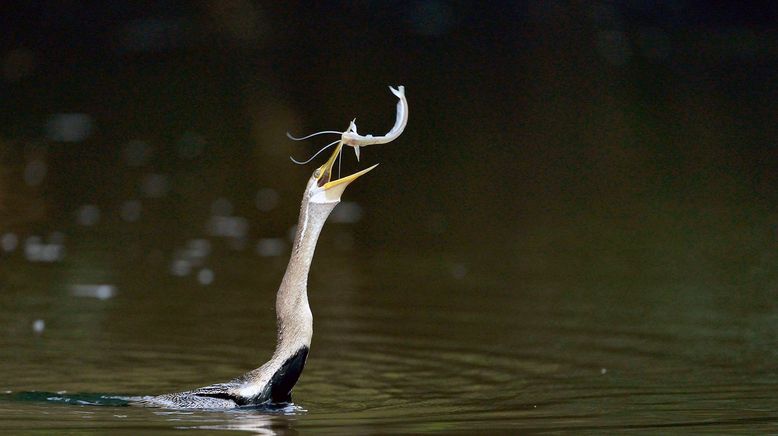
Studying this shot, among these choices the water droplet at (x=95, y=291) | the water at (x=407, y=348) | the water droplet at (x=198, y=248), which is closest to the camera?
the water at (x=407, y=348)

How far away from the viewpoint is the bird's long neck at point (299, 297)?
916 cm

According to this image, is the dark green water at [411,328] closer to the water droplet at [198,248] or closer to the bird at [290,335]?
the water droplet at [198,248]

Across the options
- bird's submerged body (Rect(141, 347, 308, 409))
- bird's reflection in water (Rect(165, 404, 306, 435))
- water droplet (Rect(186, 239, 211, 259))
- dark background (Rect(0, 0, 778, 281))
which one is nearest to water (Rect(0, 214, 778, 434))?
bird's reflection in water (Rect(165, 404, 306, 435))

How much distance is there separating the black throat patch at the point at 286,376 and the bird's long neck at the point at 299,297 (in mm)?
43

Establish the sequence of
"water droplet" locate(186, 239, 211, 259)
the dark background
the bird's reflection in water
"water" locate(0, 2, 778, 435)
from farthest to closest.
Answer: the dark background
"water droplet" locate(186, 239, 211, 259)
"water" locate(0, 2, 778, 435)
the bird's reflection in water

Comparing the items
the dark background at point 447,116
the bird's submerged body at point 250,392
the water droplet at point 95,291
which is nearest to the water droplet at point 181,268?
the water droplet at point 95,291

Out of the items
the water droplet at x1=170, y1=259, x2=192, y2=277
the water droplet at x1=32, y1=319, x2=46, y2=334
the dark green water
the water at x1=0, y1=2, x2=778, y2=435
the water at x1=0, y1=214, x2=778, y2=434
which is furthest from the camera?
the water droplet at x1=170, y1=259, x2=192, y2=277

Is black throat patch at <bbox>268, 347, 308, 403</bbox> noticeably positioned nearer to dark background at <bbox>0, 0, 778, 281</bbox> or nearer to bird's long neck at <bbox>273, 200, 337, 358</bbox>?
bird's long neck at <bbox>273, 200, 337, 358</bbox>

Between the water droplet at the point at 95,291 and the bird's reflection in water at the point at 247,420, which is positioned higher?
the water droplet at the point at 95,291

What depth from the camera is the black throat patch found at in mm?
9156

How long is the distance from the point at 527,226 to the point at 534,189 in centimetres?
273

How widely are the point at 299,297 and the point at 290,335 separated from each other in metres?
0.22

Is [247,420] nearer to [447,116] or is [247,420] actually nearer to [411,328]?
[411,328]

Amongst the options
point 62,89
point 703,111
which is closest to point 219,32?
point 62,89
